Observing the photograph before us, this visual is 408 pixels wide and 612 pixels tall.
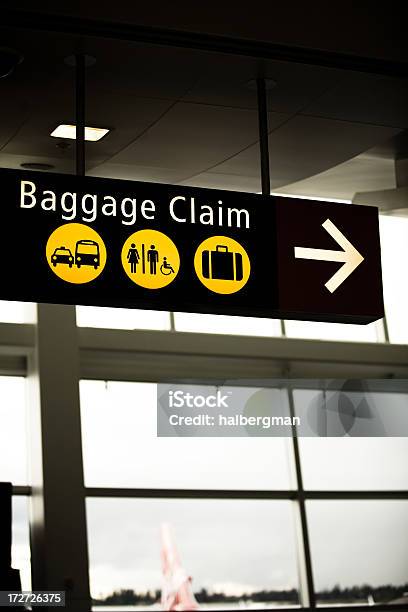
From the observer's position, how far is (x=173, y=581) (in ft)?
29.7

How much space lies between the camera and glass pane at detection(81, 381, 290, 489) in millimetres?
9086

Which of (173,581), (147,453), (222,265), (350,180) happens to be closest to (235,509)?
(173,581)

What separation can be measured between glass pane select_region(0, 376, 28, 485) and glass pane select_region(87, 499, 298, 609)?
2.33ft

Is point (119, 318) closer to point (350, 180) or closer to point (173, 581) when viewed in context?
point (173, 581)

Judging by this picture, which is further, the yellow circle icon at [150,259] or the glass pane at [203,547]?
the glass pane at [203,547]

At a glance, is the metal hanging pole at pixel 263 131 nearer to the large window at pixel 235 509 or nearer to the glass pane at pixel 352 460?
the large window at pixel 235 509

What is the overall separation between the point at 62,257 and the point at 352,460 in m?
6.78

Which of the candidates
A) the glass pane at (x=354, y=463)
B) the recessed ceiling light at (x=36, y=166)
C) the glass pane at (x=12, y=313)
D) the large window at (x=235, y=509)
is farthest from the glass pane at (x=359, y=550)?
the recessed ceiling light at (x=36, y=166)

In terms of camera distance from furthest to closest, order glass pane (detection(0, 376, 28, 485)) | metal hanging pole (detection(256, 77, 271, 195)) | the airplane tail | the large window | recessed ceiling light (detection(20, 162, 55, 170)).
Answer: the large window → the airplane tail → glass pane (detection(0, 376, 28, 485)) → recessed ceiling light (detection(20, 162, 55, 170)) → metal hanging pole (detection(256, 77, 271, 195))

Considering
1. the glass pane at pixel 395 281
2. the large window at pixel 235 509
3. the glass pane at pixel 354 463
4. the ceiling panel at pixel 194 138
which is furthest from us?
the glass pane at pixel 395 281

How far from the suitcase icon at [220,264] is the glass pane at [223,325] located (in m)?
5.51

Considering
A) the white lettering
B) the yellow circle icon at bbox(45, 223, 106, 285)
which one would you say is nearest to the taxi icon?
the yellow circle icon at bbox(45, 223, 106, 285)

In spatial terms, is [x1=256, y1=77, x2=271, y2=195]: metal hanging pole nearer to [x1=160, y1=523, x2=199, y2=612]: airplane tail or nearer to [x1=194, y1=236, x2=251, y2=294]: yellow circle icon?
[x1=194, y1=236, x2=251, y2=294]: yellow circle icon

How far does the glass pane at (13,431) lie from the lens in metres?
8.70
